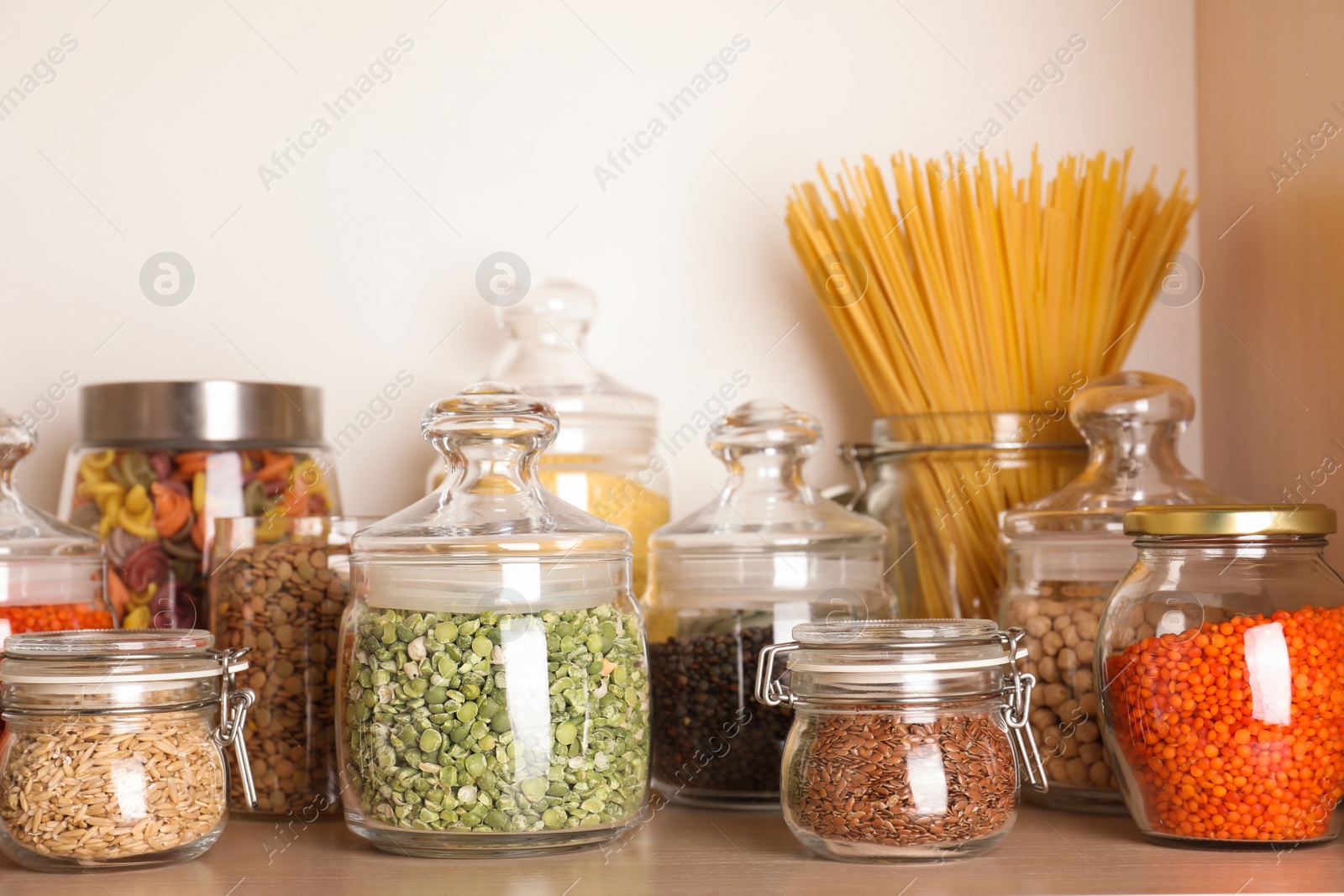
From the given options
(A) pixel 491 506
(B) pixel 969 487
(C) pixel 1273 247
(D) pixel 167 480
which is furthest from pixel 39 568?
(C) pixel 1273 247

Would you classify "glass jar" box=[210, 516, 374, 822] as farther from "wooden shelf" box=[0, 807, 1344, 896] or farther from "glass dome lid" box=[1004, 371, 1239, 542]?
"glass dome lid" box=[1004, 371, 1239, 542]

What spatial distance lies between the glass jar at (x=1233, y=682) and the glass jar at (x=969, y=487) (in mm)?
229

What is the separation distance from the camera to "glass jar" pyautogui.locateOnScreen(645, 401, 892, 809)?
2.81ft

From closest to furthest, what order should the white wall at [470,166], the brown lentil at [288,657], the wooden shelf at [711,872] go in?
the wooden shelf at [711,872]
the brown lentil at [288,657]
the white wall at [470,166]

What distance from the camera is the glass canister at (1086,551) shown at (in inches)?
32.9

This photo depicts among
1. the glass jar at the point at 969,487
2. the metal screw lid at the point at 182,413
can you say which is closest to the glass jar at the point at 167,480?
the metal screw lid at the point at 182,413

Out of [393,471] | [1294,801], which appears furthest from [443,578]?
[1294,801]

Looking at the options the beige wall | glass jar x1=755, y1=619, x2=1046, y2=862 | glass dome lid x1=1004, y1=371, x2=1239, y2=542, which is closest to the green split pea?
glass jar x1=755, y1=619, x2=1046, y2=862

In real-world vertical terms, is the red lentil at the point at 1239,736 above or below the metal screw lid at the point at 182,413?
below

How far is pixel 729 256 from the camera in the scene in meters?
1.15

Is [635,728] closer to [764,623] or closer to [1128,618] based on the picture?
[764,623]

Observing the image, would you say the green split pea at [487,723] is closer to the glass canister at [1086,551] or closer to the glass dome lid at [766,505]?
the glass dome lid at [766,505]

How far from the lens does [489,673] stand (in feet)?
2.29

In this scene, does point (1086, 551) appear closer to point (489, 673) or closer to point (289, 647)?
point (489, 673)
